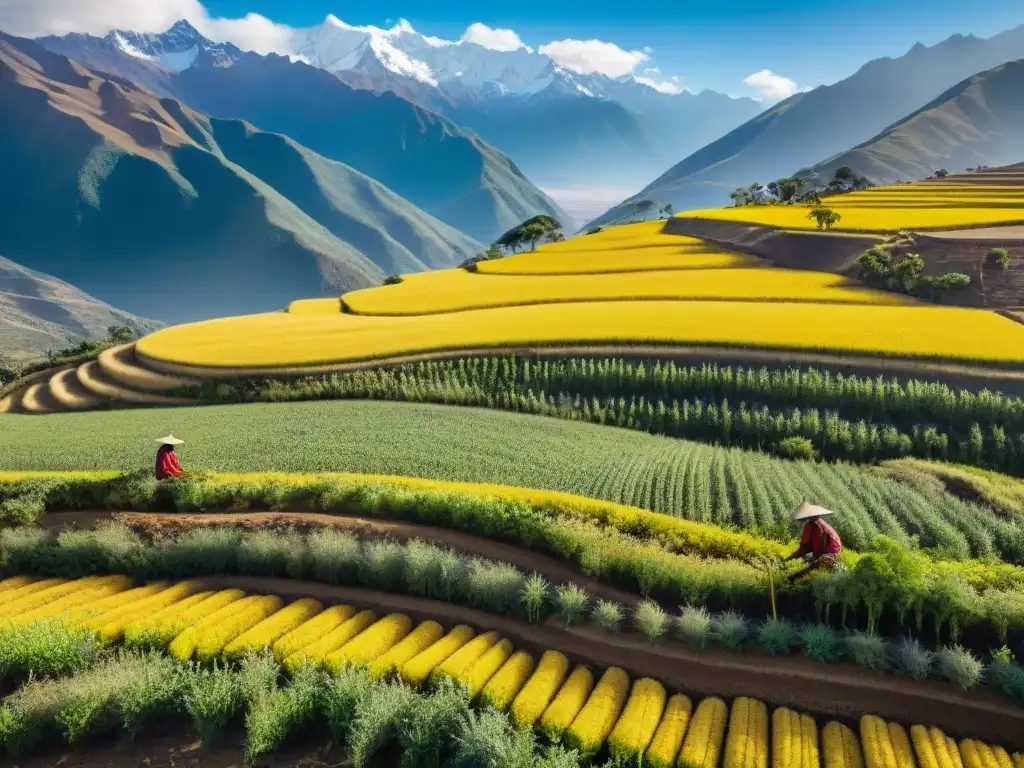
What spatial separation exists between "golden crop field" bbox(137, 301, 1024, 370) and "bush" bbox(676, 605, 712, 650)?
22.4 metres

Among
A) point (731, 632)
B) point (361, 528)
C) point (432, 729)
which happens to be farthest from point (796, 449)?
point (432, 729)

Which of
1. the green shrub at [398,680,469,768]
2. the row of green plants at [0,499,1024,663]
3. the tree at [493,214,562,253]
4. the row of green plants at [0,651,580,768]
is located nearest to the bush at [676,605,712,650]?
the row of green plants at [0,499,1024,663]

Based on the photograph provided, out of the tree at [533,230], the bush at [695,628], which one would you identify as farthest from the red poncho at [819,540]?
the tree at [533,230]

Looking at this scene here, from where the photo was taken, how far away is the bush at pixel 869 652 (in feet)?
37.8

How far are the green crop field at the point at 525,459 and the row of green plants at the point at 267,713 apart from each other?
10.8 m

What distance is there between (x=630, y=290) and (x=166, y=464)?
3805cm

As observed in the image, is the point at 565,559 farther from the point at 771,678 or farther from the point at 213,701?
the point at 213,701

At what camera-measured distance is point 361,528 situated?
1745cm

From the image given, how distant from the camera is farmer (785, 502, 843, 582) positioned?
13.2 meters

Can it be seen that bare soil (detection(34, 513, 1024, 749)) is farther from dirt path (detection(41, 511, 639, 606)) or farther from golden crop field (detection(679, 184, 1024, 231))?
golden crop field (detection(679, 184, 1024, 231))

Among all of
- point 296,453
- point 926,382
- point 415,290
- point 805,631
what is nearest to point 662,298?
point 926,382

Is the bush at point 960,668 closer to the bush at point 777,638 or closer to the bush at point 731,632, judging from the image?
the bush at point 777,638

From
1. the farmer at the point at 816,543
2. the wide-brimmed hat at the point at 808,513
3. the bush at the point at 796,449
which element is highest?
the wide-brimmed hat at the point at 808,513

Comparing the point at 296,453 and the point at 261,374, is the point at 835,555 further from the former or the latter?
the point at 261,374
